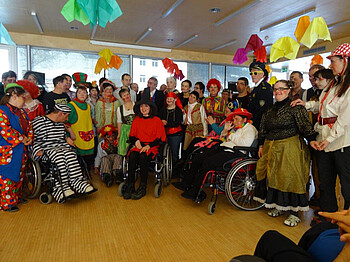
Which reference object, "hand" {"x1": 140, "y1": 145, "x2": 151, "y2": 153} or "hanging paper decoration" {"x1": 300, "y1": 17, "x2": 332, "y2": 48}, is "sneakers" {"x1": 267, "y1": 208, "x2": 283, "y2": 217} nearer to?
"hand" {"x1": 140, "y1": 145, "x2": 151, "y2": 153}

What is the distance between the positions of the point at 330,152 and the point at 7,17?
660 cm

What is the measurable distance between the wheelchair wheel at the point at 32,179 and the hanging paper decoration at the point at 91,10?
5.66 ft

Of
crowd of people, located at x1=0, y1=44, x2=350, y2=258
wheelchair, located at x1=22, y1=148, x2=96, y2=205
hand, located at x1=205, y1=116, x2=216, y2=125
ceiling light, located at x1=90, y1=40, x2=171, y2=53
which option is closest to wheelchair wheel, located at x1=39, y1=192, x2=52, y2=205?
wheelchair, located at x1=22, y1=148, x2=96, y2=205

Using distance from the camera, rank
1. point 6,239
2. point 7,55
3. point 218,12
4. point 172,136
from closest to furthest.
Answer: point 6,239 < point 172,136 < point 218,12 < point 7,55

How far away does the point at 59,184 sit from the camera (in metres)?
2.85

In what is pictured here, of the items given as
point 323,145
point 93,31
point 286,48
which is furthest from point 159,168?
point 93,31

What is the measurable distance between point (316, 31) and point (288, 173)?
7.30 ft

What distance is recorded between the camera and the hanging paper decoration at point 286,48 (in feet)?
12.7

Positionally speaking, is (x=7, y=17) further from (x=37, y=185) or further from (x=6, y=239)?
(x=6, y=239)

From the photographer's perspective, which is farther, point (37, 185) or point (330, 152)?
point (37, 185)

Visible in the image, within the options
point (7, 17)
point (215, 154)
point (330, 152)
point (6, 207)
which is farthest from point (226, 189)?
point (7, 17)

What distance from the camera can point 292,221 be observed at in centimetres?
245

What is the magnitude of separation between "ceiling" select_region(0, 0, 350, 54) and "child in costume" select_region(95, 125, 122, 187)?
8.20 feet

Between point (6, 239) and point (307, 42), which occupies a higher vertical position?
point (307, 42)
